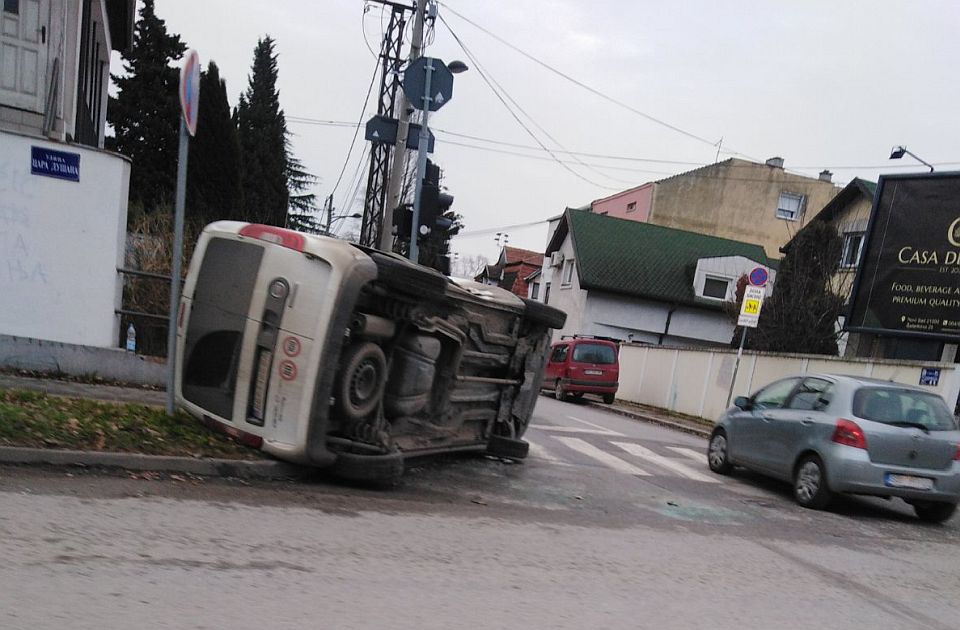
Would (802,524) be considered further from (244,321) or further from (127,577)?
(127,577)

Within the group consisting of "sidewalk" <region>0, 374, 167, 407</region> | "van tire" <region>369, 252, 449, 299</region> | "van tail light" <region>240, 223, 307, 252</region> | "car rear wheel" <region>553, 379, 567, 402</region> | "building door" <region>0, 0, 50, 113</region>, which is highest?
"building door" <region>0, 0, 50, 113</region>

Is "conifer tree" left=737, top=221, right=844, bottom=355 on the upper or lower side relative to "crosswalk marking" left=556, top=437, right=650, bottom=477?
upper

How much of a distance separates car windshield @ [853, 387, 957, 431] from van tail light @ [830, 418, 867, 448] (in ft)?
0.63

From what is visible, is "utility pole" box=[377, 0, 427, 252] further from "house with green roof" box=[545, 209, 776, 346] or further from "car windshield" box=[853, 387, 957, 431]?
"house with green roof" box=[545, 209, 776, 346]

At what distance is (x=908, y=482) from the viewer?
7.34m

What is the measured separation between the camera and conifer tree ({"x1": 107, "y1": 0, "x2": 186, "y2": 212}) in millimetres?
26266

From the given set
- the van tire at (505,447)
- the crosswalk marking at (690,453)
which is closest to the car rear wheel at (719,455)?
the crosswalk marking at (690,453)

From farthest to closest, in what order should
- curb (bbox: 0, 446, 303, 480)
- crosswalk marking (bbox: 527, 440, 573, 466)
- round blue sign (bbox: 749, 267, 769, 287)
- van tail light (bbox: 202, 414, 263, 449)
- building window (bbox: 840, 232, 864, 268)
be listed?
building window (bbox: 840, 232, 864, 268), round blue sign (bbox: 749, 267, 769, 287), crosswalk marking (bbox: 527, 440, 573, 466), van tail light (bbox: 202, 414, 263, 449), curb (bbox: 0, 446, 303, 480)

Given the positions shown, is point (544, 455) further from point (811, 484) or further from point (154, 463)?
point (154, 463)

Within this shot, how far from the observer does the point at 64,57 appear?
33.3 ft

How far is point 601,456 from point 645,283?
23784mm

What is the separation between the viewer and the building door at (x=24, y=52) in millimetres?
9586

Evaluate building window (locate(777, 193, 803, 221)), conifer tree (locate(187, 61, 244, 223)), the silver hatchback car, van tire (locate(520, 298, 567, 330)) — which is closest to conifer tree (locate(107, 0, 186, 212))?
conifer tree (locate(187, 61, 244, 223))

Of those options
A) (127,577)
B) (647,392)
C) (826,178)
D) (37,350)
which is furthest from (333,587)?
(826,178)
